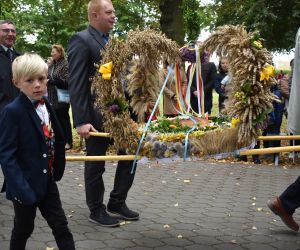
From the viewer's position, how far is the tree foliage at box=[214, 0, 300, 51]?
91.5ft

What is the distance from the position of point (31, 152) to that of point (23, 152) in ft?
0.17

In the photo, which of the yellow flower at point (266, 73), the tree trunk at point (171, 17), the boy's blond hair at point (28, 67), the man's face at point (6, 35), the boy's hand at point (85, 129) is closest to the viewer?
the boy's blond hair at point (28, 67)

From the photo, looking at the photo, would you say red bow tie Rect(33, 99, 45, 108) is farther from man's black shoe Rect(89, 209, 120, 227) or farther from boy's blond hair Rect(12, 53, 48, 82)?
man's black shoe Rect(89, 209, 120, 227)

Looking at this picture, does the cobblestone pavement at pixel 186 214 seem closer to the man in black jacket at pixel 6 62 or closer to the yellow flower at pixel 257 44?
the man in black jacket at pixel 6 62

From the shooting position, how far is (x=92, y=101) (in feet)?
16.1

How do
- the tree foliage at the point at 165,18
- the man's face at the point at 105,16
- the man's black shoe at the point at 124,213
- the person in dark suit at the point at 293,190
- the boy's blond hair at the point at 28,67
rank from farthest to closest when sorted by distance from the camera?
the tree foliage at the point at 165,18 → the man's black shoe at the point at 124,213 → the man's face at the point at 105,16 → the person in dark suit at the point at 293,190 → the boy's blond hair at the point at 28,67

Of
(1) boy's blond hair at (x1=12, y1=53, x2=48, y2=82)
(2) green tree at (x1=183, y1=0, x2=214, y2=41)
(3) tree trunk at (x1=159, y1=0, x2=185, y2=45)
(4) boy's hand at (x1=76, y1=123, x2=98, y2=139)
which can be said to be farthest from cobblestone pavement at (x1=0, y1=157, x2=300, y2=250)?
(3) tree trunk at (x1=159, y1=0, x2=185, y2=45)

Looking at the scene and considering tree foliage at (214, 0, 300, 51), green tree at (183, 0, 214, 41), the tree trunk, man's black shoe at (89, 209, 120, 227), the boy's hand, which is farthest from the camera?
tree foliage at (214, 0, 300, 51)

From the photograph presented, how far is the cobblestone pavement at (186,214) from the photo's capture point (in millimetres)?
4730

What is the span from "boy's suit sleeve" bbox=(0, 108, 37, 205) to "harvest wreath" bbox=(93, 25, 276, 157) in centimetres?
85

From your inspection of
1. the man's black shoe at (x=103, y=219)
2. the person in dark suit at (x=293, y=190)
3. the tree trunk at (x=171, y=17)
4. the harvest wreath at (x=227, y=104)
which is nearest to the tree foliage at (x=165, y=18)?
the tree trunk at (x=171, y=17)

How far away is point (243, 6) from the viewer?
1118 inches

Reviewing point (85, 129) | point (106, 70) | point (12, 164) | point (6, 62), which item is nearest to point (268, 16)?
point (6, 62)

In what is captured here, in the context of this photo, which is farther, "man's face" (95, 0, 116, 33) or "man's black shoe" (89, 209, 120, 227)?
"man's black shoe" (89, 209, 120, 227)
